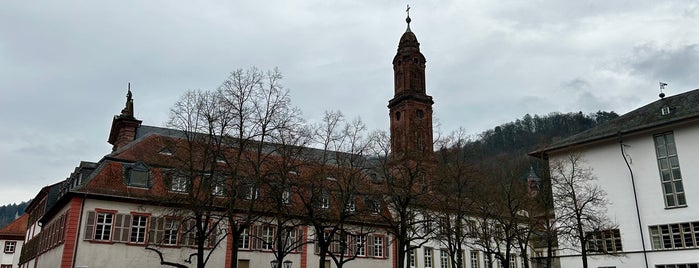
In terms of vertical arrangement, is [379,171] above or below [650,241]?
above

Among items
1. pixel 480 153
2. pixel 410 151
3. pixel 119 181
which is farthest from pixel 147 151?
pixel 480 153

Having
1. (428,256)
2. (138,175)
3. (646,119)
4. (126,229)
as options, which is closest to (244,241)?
(126,229)

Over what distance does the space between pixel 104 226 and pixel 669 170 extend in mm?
36090

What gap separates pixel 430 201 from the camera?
115ft

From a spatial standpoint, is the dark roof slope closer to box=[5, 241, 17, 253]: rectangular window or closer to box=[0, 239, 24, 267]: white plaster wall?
box=[0, 239, 24, 267]: white plaster wall

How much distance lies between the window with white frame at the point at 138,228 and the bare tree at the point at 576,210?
25.3 metres

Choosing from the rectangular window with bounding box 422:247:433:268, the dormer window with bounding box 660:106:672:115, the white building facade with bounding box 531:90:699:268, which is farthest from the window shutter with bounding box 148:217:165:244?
the dormer window with bounding box 660:106:672:115

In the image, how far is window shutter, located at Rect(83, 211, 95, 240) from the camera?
116ft

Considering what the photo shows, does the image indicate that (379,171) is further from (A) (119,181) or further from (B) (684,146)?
(B) (684,146)

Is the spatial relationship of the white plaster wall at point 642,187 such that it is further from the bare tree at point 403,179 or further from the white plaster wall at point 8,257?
the white plaster wall at point 8,257

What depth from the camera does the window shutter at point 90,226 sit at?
35375mm

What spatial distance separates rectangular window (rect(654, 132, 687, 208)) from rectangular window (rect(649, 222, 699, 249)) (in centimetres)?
135

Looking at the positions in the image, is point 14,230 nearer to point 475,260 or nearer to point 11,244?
point 11,244

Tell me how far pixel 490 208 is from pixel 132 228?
22.1m
